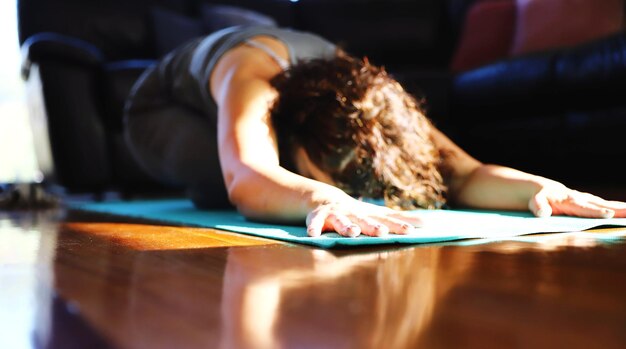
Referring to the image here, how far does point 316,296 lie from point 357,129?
54 cm

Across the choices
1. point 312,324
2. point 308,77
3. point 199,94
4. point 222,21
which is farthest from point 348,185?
point 222,21

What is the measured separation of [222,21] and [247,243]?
228 cm

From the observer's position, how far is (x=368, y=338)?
0.30 meters

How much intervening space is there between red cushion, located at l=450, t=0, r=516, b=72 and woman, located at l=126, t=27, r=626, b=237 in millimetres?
1647

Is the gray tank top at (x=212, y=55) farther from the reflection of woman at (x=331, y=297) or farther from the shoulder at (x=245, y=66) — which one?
the reflection of woman at (x=331, y=297)

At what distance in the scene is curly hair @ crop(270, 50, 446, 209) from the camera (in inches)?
36.6

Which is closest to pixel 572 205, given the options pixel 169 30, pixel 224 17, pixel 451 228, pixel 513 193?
pixel 513 193

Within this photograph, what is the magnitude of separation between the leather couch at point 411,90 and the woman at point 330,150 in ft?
2.65

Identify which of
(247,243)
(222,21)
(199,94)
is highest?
(222,21)

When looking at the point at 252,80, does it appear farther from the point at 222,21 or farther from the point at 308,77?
the point at 222,21

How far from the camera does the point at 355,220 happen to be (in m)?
0.71

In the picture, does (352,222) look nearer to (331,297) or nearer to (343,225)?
(343,225)

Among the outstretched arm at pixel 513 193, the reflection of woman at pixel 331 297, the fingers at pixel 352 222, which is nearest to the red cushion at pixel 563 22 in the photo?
the outstretched arm at pixel 513 193

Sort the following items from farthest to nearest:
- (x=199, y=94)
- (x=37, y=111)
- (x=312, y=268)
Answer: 1. (x=37, y=111)
2. (x=199, y=94)
3. (x=312, y=268)
